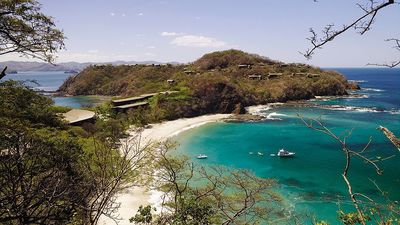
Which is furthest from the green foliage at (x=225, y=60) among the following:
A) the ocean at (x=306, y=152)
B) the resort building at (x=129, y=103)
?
the resort building at (x=129, y=103)

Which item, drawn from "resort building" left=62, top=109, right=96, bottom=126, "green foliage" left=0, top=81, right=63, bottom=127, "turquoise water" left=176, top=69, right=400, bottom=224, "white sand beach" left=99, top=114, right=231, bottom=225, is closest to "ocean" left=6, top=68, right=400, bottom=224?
"turquoise water" left=176, top=69, right=400, bottom=224

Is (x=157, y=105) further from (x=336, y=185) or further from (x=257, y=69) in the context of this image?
(x=257, y=69)

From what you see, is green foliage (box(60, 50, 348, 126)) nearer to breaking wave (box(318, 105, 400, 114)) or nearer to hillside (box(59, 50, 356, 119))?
hillside (box(59, 50, 356, 119))

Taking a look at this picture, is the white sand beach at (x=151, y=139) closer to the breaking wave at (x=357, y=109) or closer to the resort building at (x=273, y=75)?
the breaking wave at (x=357, y=109)

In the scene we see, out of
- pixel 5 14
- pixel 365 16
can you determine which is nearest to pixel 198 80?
pixel 5 14

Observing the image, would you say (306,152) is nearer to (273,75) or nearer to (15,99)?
(15,99)
